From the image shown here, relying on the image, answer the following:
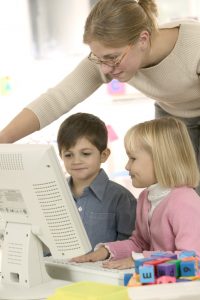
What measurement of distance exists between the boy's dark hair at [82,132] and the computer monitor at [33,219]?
0.54 metres

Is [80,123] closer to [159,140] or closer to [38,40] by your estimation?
[159,140]

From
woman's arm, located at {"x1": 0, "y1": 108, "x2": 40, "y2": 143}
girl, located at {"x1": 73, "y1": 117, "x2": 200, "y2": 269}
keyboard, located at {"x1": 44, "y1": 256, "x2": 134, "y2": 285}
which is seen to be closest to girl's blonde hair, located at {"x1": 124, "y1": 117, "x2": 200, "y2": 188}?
girl, located at {"x1": 73, "y1": 117, "x2": 200, "y2": 269}

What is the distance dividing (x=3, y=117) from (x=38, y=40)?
518mm

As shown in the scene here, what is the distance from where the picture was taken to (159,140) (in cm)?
195

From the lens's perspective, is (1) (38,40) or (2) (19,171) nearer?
(2) (19,171)

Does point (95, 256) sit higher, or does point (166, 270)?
point (166, 270)

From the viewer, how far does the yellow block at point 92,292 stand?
1.29 meters

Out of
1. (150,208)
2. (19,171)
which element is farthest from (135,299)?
(150,208)

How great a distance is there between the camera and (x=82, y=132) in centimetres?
235

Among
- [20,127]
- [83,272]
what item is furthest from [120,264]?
[20,127]

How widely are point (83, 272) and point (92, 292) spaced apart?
442 mm

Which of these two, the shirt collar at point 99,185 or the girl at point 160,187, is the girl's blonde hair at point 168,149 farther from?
the shirt collar at point 99,185

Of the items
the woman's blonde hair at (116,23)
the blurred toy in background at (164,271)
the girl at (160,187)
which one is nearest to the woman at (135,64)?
the woman's blonde hair at (116,23)

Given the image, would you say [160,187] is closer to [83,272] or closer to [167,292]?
[83,272]
